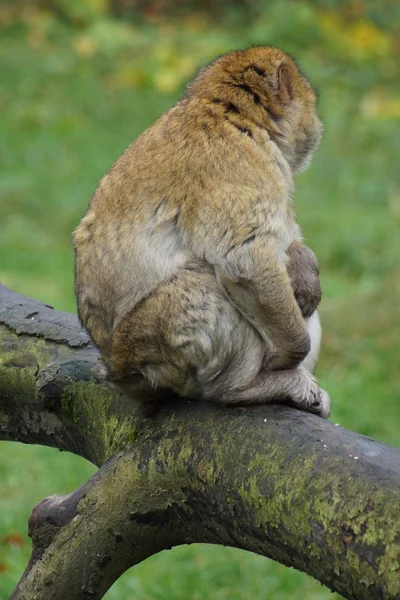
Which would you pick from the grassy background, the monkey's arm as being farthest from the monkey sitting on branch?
the grassy background

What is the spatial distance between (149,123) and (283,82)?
23.4 feet

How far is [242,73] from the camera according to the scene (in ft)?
10.8

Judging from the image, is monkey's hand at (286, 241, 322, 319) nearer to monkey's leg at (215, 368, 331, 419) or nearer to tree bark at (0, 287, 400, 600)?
monkey's leg at (215, 368, 331, 419)

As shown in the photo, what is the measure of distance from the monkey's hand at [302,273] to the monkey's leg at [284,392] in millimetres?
250

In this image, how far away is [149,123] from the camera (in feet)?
34.0

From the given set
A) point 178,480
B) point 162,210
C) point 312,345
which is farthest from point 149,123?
point 178,480

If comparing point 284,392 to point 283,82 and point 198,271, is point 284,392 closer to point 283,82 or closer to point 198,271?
point 198,271

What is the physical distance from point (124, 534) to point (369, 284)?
4643 mm

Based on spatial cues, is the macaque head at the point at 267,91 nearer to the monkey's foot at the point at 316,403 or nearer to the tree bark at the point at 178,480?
the monkey's foot at the point at 316,403

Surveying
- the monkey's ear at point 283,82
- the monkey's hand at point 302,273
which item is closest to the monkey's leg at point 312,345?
the monkey's hand at point 302,273

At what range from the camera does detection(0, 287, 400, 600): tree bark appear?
2297 mm

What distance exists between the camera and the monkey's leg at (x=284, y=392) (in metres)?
2.88

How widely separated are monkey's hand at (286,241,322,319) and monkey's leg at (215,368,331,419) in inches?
9.9

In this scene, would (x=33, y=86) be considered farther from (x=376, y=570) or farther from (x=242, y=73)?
(x=376, y=570)
